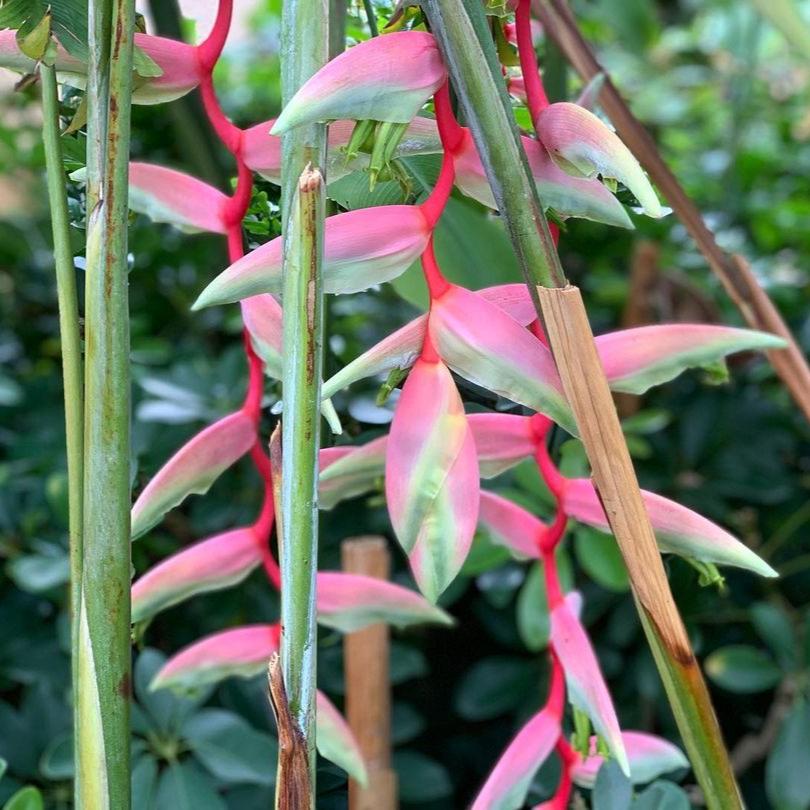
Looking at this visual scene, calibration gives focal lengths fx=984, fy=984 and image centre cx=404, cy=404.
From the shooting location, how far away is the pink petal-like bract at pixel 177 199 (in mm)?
323

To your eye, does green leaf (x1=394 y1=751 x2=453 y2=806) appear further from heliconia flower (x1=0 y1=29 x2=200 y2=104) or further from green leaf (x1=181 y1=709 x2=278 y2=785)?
heliconia flower (x1=0 y1=29 x2=200 y2=104)

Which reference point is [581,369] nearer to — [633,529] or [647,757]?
[633,529]

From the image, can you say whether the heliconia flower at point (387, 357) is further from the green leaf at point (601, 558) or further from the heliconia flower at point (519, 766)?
the green leaf at point (601, 558)

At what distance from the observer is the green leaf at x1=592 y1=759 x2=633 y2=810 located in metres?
0.36

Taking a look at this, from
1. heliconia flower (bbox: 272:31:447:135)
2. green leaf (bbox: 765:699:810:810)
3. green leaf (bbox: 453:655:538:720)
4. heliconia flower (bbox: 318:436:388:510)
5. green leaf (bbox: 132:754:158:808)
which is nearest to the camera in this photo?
heliconia flower (bbox: 272:31:447:135)

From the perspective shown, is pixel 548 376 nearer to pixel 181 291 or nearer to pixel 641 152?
pixel 641 152

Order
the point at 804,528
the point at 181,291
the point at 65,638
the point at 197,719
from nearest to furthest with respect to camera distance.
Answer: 1. the point at 197,719
2. the point at 65,638
3. the point at 804,528
4. the point at 181,291

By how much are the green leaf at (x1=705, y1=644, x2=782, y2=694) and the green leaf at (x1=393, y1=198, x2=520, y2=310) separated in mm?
334

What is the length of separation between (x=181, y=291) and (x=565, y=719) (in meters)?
0.72

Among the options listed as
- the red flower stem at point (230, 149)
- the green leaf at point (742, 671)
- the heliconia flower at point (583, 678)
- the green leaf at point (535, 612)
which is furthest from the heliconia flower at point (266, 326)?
the green leaf at point (742, 671)

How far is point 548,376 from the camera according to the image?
26 cm

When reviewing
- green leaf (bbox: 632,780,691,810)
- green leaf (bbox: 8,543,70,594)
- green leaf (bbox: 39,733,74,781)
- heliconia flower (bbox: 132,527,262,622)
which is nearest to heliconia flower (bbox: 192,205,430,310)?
heliconia flower (bbox: 132,527,262,622)

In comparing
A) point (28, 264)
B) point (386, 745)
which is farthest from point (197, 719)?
point (28, 264)

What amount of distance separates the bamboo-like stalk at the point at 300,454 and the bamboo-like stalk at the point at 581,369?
0.16ft
